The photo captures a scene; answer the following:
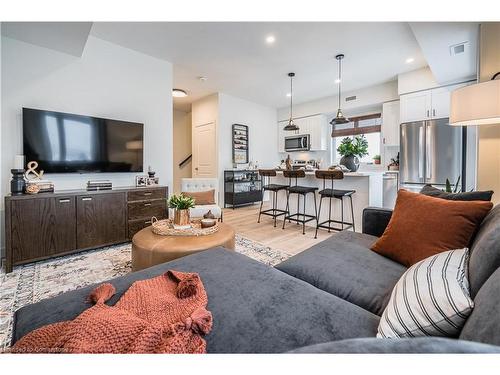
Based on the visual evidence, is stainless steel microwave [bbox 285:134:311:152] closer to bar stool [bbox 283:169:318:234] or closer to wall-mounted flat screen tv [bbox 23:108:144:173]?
bar stool [bbox 283:169:318:234]

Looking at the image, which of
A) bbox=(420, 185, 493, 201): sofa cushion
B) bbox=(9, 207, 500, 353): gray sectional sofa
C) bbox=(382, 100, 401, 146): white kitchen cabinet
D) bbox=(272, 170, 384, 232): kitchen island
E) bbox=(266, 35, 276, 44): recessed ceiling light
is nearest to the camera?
bbox=(9, 207, 500, 353): gray sectional sofa

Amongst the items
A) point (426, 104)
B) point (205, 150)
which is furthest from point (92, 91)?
point (426, 104)

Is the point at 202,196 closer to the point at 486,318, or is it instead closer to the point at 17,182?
the point at 17,182

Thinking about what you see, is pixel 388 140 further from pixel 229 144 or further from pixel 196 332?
pixel 196 332

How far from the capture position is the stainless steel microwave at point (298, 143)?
21.0 feet

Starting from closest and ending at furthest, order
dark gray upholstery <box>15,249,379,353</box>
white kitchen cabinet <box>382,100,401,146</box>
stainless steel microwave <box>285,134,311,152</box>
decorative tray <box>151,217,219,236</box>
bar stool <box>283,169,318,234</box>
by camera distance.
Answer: dark gray upholstery <box>15,249,379,353</box> < decorative tray <box>151,217,219,236</box> < bar stool <box>283,169,318,234</box> < white kitchen cabinet <box>382,100,401,146</box> < stainless steel microwave <box>285,134,311,152</box>

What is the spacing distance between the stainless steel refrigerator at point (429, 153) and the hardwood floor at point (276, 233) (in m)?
2.05

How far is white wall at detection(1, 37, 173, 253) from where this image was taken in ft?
8.86

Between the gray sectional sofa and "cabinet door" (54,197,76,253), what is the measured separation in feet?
6.59

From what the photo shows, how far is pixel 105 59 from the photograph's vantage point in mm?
3355

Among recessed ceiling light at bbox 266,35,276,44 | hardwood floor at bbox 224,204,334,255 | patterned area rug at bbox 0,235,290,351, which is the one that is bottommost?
patterned area rug at bbox 0,235,290,351

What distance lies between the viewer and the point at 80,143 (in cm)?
304

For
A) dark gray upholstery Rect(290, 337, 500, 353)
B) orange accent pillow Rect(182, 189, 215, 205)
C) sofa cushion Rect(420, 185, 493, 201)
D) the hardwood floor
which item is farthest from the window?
dark gray upholstery Rect(290, 337, 500, 353)
